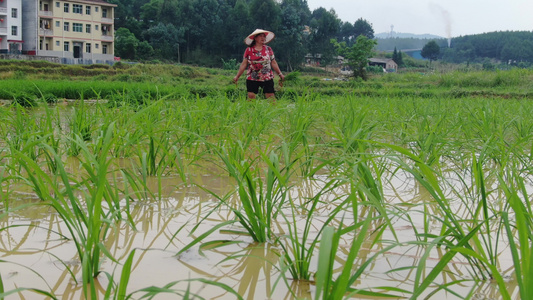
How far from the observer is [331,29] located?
5619cm

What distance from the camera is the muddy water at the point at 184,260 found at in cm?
107

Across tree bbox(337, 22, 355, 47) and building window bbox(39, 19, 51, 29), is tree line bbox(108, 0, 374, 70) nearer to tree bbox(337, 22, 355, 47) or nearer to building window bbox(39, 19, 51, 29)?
building window bbox(39, 19, 51, 29)

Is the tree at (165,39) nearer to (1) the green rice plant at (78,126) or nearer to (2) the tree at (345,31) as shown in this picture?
(1) the green rice plant at (78,126)

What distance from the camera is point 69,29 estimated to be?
1615 inches

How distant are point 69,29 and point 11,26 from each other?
3998 millimetres

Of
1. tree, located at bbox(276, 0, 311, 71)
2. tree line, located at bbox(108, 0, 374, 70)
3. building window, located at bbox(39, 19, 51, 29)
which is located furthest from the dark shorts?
tree, located at bbox(276, 0, 311, 71)

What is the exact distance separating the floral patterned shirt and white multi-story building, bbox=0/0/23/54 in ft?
122

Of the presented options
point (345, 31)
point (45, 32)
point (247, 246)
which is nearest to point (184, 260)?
point (247, 246)

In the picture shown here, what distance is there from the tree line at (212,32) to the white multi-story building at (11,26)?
30.0ft

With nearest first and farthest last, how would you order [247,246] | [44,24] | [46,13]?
[247,246] < [44,24] < [46,13]

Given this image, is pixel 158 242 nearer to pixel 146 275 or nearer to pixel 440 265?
pixel 146 275

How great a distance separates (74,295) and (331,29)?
57.0 meters

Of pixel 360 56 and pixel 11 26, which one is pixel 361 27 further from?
pixel 360 56

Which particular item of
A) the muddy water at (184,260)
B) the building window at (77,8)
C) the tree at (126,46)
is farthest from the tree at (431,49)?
the muddy water at (184,260)
